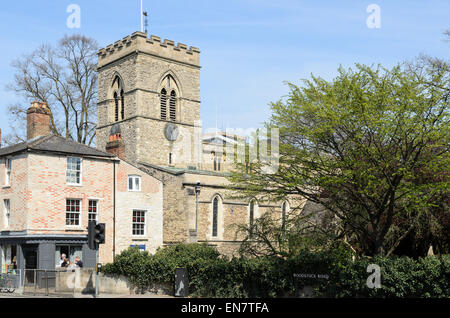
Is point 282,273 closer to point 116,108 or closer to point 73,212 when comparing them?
point 73,212

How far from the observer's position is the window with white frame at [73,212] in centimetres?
3406

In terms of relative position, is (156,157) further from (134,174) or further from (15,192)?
(15,192)

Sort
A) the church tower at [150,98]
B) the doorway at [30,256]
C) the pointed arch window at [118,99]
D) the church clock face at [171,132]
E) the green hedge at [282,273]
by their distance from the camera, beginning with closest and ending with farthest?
the green hedge at [282,273], the doorway at [30,256], the church tower at [150,98], the church clock face at [171,132], the pointed arch window at [118,99]

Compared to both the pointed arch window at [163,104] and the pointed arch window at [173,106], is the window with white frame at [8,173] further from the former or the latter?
the pointed arch window at [173,106]

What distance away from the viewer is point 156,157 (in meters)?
51.5

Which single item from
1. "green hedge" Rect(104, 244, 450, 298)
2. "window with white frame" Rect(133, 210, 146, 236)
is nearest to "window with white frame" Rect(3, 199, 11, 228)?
"window with white frame" Rect(133, 210, 146, 236)

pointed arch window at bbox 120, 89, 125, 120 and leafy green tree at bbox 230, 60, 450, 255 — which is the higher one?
pointed arch window at bbox 120, 89, 125, 120

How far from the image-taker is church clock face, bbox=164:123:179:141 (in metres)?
52.7

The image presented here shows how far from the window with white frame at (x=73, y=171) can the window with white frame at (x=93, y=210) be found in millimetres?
1483

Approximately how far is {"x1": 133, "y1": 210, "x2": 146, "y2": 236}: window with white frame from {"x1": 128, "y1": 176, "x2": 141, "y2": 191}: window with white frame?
144cm

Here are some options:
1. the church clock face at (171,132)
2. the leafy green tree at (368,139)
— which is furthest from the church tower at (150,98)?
the leafy green tree at (368,139)

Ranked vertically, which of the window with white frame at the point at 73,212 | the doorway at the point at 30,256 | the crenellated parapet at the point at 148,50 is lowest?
the doorway at the point at 30,256

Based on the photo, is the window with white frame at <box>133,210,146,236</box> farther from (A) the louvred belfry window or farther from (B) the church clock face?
(A) the louvred belfry window
